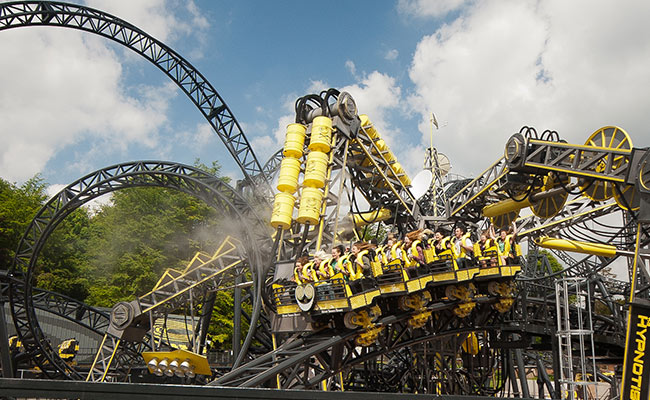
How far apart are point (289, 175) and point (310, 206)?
1.21m

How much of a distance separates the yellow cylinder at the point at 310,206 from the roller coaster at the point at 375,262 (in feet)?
0.18

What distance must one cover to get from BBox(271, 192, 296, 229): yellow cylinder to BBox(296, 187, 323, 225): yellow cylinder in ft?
1.05

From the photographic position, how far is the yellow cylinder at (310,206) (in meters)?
16.6

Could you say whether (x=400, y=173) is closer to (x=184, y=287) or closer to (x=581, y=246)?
(x=581, y=246)

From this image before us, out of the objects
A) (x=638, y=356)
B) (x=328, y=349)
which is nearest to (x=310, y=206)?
(x=328, y=349)

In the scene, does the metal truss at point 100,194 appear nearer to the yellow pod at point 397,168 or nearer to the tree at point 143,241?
the yellow pod at point 397,168

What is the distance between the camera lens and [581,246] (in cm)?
1805

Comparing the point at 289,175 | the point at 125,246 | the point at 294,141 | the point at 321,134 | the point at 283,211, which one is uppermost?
the point at 125,246

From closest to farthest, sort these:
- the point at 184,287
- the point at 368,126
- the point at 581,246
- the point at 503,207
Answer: the point at 581,246
the point at 368,126
the point at 503,207
the point at 184,287

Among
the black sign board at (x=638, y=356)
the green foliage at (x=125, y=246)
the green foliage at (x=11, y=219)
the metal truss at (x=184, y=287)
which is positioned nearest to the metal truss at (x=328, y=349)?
the black sign board at (x=638, y=356)

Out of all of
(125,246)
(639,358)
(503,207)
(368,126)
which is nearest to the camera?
(639,358)

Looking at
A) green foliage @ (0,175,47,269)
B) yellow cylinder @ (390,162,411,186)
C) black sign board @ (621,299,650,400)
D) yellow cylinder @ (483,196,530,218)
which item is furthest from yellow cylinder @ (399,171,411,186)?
green foliage @ (0,175,47,269)

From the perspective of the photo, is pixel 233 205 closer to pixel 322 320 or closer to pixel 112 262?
pixel 322 320

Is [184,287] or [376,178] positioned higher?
[376,178]
